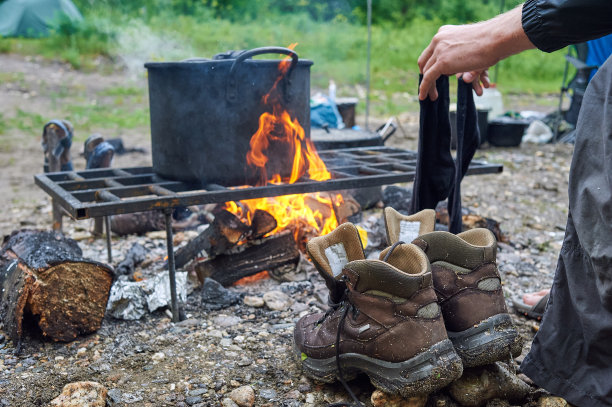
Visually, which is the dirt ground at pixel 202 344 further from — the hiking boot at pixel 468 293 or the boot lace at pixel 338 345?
the hiking boot at pixel 468 293

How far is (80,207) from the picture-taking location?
2.40 meters

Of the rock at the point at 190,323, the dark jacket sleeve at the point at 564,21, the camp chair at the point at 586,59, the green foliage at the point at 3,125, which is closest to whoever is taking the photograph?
the dark jacket sleeve at the point at 564,21

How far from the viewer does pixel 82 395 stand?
208 centimetres

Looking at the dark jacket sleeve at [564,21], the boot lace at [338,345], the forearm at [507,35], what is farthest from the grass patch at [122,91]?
the dark jacket sleeve at [564,21]

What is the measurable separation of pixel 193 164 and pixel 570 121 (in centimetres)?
799

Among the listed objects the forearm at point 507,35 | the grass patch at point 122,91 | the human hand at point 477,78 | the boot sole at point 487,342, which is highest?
the forearm at point 507,35

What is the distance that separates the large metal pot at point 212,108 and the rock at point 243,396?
49.3 inches

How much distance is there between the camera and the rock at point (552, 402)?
2.05 m

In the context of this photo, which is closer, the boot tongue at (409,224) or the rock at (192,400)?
the rock at (192,400)

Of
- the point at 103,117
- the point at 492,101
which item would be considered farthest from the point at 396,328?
the point at 103,117

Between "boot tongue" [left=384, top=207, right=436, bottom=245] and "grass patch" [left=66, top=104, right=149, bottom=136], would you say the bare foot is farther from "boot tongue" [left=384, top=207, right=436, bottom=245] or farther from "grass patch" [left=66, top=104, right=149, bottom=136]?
"grass patch" [left=66, top=104, right=149, bottom=136]

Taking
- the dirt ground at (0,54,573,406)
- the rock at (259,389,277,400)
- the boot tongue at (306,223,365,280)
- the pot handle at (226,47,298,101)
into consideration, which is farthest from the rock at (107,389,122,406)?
the pot handle at (226,47,298,101)

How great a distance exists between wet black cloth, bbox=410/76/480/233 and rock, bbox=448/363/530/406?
93 cm

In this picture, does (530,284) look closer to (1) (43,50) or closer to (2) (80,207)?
(2) (80,207)
